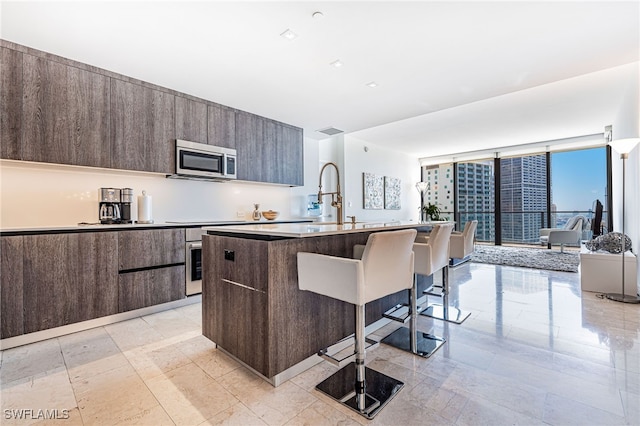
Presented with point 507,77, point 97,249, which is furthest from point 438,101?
point 97,249

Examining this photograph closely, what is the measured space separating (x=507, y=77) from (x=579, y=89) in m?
1.75

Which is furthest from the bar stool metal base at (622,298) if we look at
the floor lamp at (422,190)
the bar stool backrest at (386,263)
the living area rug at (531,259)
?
the floor lamp at (422,190)

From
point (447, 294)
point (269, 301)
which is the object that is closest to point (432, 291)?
point (447, 294)

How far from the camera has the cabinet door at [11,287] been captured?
2.23 metres

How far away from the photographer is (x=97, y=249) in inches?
105

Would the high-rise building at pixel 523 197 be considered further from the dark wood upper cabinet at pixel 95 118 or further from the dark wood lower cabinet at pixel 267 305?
the dark wood lower cabinet at pixel 267 305

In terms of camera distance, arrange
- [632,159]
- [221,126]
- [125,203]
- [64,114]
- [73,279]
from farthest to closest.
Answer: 1. [632,159]
2. [221,126]
3. [125,203]
4. [64,114]
5. [73,279]

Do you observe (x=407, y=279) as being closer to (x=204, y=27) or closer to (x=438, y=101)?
(x=204, y=27)

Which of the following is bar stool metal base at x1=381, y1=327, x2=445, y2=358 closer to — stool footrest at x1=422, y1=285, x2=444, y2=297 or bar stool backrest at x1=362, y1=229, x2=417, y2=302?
stool footrest at x1=422, y1=285, x2=444, y2=297

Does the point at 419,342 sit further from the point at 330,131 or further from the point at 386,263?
the point at 330,131

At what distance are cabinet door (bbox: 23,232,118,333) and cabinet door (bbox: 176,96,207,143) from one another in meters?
1.44

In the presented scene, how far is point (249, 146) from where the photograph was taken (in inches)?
167

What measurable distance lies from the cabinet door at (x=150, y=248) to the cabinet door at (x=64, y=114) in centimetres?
81

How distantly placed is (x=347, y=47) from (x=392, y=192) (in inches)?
213
